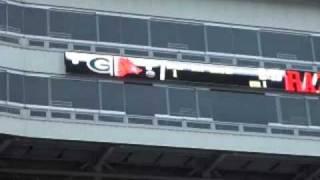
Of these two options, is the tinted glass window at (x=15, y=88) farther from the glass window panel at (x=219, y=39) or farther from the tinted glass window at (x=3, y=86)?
the glass window panel at (x=219, y=39)

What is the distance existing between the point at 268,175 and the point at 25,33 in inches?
330

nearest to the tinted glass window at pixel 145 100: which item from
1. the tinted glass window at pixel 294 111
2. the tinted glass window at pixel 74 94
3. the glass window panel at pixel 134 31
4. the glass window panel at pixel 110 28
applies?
the tinted glass window at pixel 74 94

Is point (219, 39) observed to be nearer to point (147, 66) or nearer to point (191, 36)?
point (191, 36)

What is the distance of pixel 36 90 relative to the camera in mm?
27250

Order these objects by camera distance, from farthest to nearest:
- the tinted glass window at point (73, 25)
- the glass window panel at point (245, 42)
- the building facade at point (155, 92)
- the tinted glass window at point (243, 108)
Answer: the glass window panel at point (245, 42) → the tinted glass window at point (243, 108) → the tinted glass window at point (73, 25) → the building facade at point (155, 92)

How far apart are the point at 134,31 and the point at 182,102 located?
249 cm

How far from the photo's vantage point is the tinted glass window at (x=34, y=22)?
91.7ft

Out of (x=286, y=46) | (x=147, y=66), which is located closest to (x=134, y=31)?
(x=147, y=66)

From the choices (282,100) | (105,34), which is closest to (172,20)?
(105,34)

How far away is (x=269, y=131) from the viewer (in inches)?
1126

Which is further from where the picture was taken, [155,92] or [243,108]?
[243,108]

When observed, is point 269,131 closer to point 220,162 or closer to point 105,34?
point 220,162

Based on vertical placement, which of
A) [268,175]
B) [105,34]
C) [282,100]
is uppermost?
[105,34]

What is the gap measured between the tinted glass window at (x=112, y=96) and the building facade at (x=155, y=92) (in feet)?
0.09
